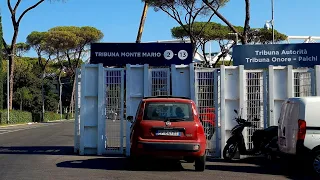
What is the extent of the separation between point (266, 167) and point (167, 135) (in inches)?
115

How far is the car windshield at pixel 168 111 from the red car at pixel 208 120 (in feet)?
9.26

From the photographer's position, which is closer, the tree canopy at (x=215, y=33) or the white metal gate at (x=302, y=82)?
the white metal gate at (x=302, y=82)

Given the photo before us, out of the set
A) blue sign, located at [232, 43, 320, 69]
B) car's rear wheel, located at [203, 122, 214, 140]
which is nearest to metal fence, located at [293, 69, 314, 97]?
blue sign, located at [232, 43, 320, 69]

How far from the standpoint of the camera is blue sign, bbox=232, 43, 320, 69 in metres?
13.9

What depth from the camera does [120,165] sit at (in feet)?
37.9

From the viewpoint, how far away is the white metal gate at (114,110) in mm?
13547

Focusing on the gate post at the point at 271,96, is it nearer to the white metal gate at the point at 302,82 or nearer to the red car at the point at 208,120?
the white metal gate at the point at 302,82

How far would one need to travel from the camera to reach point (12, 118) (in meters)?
48.9

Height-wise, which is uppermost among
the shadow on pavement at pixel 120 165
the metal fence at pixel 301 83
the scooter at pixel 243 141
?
the metal fence at pixel 301 83

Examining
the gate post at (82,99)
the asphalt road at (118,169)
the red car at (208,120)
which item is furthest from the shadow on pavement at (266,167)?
the gate post at (82,99)

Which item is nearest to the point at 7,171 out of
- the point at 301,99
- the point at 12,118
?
the point at 301,99

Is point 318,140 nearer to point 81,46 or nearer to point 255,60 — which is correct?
point 255,60

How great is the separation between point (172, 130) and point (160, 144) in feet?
1.32

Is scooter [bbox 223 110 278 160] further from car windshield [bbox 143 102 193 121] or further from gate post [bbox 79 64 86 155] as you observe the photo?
gate post [bbox 79 64 86 155]
